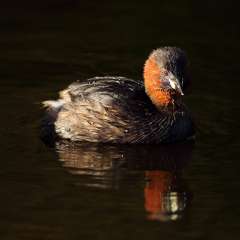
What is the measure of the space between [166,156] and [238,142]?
0.72 m

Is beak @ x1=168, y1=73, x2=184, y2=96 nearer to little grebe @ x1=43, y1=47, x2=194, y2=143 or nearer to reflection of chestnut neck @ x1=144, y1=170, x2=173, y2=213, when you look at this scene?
little grebe @ x1=43, y1=47, x2=194, y2=143

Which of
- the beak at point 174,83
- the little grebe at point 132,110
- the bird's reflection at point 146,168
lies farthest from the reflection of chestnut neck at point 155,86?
the bird's reflection at point 146,168

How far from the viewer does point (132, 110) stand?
34.8 feet

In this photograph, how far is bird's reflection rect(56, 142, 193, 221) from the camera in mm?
8836

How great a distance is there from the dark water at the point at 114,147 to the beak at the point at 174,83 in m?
0.57

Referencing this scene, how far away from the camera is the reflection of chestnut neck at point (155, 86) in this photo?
35.2 feet

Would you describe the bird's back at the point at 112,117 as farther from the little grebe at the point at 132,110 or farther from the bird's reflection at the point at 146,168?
the bird's reflection at the point at 146,168

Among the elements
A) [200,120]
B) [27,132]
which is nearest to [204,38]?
[200,120]

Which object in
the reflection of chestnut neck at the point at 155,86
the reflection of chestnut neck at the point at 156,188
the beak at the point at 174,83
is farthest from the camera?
the reflection of chestnut neck at the point at 155,86

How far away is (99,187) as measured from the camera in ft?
29.8

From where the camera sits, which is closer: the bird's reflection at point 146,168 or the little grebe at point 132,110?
the bird's reflection at point 146,168

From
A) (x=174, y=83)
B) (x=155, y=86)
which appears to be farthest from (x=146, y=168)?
(x=155, y=86)

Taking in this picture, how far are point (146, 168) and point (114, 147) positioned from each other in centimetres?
76

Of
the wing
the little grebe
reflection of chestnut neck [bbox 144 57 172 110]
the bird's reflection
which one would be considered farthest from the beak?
the bird's reflection
